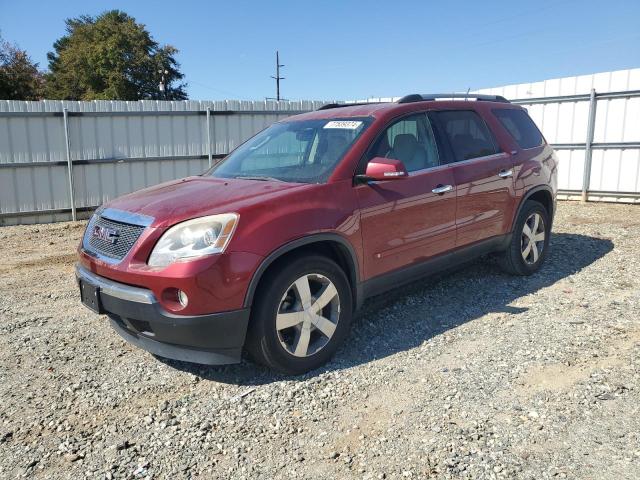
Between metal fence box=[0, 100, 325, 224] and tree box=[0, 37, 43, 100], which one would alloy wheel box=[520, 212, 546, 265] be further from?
tree box=[0, 37, 43, 100]

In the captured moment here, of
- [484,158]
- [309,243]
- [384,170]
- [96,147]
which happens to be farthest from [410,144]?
[96,147]

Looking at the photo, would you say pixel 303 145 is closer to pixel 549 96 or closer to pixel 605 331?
pixel 605 331

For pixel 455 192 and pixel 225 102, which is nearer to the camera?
pixel 455 192

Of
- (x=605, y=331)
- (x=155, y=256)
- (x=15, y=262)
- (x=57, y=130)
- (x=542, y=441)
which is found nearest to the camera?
(x=542, y=441)

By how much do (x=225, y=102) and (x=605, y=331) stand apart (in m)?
9.33

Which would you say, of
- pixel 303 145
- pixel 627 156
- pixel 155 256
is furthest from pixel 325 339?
pixel 627 156

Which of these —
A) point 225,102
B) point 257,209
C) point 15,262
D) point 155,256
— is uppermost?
point 225,102

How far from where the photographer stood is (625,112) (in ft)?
34.5

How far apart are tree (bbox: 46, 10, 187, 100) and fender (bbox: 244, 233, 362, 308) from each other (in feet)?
131

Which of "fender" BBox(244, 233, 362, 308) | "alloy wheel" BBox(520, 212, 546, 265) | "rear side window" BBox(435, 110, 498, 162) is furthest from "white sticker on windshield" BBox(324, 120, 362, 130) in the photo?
"alloy wheel" BBox(520, 212, 546, 265)

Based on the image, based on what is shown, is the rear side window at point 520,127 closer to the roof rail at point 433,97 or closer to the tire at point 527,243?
the roof rail at point 433,97

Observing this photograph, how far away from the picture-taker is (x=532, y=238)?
5703 mm

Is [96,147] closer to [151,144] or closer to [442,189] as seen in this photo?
[151,144]

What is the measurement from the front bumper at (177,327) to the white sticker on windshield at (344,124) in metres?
1.79
